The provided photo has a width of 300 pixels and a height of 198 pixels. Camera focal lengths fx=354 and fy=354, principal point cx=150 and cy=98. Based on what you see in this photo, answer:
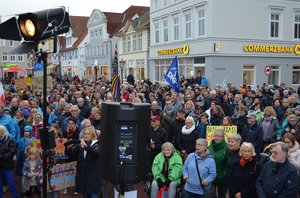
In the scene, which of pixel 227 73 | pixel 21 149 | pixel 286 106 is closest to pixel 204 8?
pixel 227 73

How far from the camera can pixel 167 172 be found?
20.7 feet

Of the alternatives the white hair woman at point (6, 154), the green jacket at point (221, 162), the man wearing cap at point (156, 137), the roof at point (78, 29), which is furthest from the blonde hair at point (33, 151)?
the roof at point (78, 29)

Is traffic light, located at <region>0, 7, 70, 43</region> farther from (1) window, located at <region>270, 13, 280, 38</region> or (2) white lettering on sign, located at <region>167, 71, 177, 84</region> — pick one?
(1) window, located at <region>270, 13, 280, 38</region>

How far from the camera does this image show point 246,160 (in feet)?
18.0

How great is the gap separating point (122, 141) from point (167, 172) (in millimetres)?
2834

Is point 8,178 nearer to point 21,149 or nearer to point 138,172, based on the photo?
point 21,149

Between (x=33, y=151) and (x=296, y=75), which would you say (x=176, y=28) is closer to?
(x=296, y=75)

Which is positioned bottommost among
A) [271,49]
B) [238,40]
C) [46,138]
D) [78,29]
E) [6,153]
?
[6,153]

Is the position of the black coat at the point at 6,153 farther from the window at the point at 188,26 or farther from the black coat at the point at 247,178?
the window at the point at 188,26

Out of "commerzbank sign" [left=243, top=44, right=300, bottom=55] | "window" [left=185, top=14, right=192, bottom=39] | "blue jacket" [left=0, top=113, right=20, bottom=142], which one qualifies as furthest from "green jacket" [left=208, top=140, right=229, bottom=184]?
"window" [left=185, top=14, right=192, bottom=39]

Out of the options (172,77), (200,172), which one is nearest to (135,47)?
(172,77)

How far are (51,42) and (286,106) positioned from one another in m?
8.30

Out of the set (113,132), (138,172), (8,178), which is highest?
(113,132)

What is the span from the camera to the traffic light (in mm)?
4031
